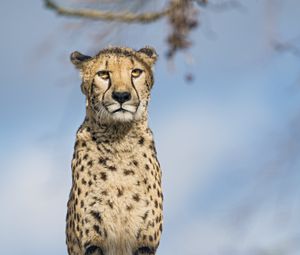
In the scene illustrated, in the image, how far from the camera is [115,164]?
269 inches

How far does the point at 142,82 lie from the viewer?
657cm

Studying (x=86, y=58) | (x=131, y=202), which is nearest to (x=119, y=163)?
(x=131, y=202)

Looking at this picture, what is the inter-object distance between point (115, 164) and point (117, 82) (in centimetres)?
68

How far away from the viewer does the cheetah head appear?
6.36 metres

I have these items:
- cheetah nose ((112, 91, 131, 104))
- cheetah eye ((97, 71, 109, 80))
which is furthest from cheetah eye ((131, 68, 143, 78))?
cheetah nose ((112, 91, 131, 104))

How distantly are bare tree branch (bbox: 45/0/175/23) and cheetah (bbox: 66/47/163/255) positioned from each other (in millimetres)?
2213

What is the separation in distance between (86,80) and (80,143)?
1.65ft

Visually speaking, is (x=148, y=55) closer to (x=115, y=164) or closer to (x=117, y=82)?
(x=117, y=82)

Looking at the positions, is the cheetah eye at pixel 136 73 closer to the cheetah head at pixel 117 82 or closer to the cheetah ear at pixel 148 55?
the cheetah head at pixel 117 82

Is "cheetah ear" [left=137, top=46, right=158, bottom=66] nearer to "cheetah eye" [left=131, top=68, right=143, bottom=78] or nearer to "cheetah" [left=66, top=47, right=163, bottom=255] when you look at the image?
"cheetah" [left=66, top=47, right=163, bottom=255]

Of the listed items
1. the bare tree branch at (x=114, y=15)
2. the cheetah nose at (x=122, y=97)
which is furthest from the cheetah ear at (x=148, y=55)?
the bare tree branch at (x=114, y=15)

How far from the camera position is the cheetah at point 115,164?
21.4 feet

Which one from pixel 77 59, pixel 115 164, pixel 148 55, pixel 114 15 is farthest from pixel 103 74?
pixel 114 15

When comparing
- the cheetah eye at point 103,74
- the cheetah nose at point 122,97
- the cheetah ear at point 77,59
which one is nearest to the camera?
the cheetah nose at point 122,97
